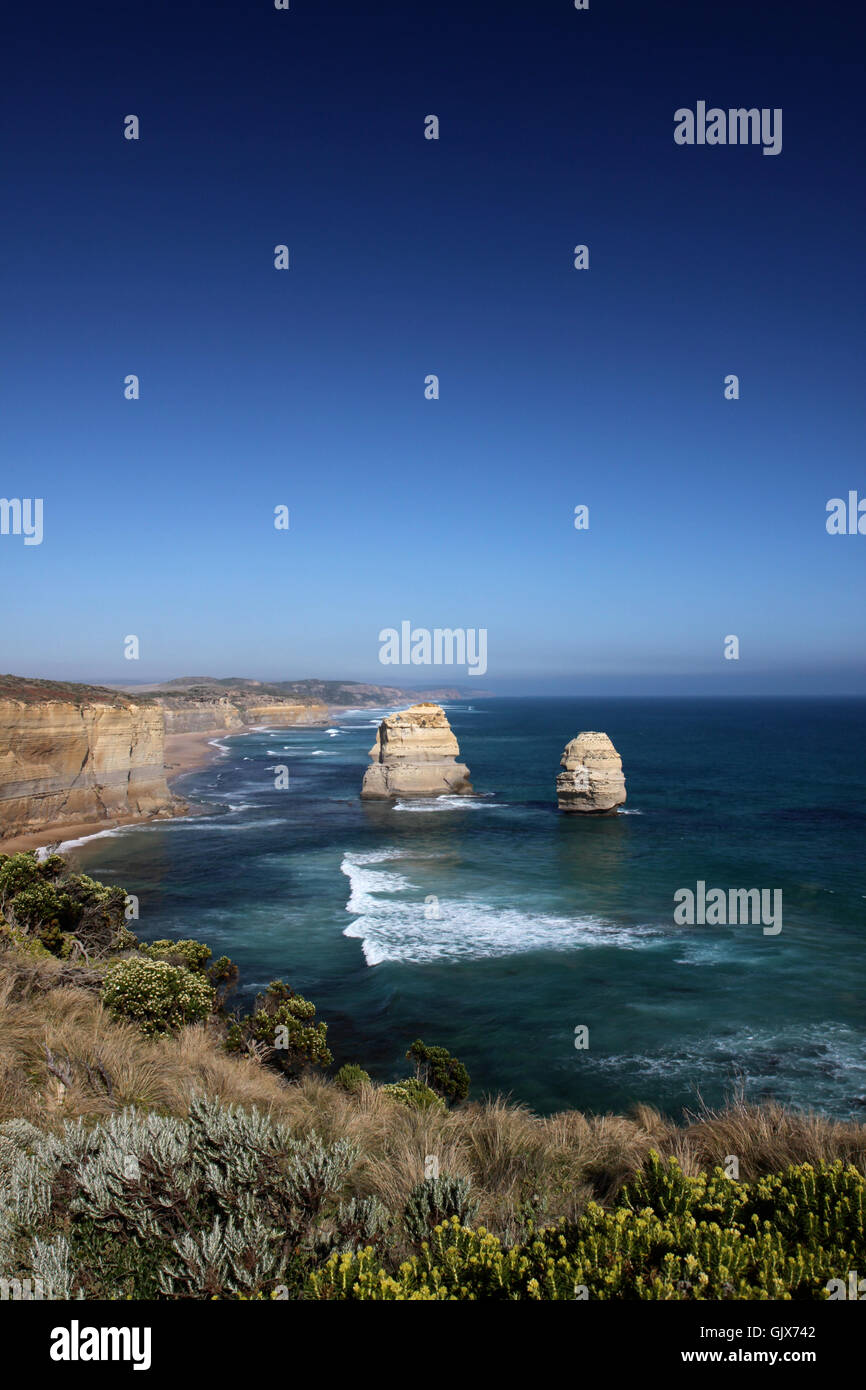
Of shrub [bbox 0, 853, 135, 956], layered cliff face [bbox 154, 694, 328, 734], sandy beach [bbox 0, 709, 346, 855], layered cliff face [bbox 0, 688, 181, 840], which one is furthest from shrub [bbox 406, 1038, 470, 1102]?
layered cliff face [bbox 154, 694, 328, 734]

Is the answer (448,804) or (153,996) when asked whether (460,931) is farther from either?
(448,804)

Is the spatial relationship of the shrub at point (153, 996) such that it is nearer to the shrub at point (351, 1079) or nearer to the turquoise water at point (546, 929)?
the shrub at point (351, 1079)

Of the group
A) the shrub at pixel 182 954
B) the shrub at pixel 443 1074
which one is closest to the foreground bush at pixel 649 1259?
the shrub at pixel 443 1074

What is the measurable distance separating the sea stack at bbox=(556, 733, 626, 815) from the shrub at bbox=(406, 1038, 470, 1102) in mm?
34518

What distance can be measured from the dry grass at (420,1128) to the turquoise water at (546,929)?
23.4 feet

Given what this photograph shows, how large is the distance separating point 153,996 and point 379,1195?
8.46 metres

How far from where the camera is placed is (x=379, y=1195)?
7012 mm

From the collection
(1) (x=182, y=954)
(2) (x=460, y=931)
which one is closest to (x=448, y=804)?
(2) (x=460, y=931)

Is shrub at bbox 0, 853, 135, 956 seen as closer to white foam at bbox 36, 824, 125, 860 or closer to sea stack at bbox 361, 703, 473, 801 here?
→ white foam at bbox 36, 824, 125, 860

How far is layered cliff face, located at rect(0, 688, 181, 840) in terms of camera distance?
38312 mm

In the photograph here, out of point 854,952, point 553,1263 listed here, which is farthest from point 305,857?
point 553,1263

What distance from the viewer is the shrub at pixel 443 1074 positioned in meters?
14.8

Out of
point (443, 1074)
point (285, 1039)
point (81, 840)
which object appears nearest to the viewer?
point (443, 1074)

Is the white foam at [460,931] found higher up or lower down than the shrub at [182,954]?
lower down
